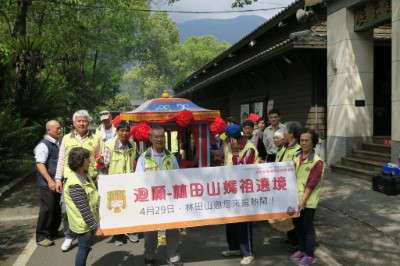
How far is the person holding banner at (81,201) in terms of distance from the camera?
4.02 m

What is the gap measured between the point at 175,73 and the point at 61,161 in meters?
69.6

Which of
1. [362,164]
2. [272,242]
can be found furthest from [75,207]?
[362,164]

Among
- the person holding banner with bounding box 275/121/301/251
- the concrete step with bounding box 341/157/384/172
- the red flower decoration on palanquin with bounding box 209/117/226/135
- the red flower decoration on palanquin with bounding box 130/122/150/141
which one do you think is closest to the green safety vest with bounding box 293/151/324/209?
the person holding banner with bounding box 275/121/301/251

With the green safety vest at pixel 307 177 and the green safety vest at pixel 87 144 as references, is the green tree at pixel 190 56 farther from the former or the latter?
the green safety vest at pixel 307 177

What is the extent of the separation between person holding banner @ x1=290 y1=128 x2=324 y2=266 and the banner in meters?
0.12

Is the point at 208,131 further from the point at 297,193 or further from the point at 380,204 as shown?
the point at 380,204

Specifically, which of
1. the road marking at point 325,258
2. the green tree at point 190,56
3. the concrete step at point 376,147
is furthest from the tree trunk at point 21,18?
the green tree at point 190,56

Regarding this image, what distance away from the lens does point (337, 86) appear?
11094 mm

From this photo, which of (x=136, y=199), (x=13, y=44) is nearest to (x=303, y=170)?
(x=136, y=199)

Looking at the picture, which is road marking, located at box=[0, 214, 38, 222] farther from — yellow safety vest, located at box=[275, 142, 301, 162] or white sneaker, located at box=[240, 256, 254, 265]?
yellow safety vest, located at box=[275, 142, 301, 162]

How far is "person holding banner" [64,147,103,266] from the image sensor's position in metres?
4.02

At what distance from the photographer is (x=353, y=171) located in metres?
10.2

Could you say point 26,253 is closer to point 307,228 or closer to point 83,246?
point 83,246

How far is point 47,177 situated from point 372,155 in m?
8.18
